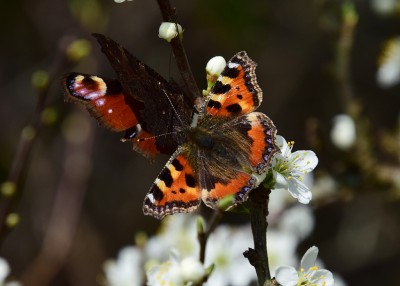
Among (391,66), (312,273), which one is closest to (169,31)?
(312,273)

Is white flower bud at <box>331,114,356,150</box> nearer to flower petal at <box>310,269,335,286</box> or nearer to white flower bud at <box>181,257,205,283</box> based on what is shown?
flower petal at <box>310,269,335,286</box>

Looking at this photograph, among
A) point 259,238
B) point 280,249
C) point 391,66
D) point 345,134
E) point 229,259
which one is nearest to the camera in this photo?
point 259,238

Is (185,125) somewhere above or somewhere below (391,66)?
above

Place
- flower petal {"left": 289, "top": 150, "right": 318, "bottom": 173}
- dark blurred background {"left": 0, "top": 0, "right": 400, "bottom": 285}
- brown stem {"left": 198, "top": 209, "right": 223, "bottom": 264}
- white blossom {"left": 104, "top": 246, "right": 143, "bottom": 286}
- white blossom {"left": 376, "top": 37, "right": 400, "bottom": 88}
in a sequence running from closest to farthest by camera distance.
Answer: brown stem {"left": 198, "top": 209, "right": 223, "bottom": 264}, flower petal {"left": 289, "top": 150, "right": 318, "bottom": 173}, white blossom {"left": 104, "top": 246, "right": 143, "bottom": 286}, white blossom {"left": 376, "top": 37, "right": 400, "bottom": 88}, dark blurred background {"left": 0, "top": 0, "right": 400, "bottom": 285}

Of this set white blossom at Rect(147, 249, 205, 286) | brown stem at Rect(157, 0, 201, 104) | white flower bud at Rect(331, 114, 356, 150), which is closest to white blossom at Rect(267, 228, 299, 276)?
white flower bud at Rect(331, 114, 356, 150)

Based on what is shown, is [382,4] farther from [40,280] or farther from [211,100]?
[40,280]

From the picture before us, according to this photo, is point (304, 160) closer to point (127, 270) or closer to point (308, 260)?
point (308, 260)
